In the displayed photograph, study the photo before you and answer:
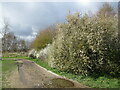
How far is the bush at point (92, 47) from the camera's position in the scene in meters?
6.76

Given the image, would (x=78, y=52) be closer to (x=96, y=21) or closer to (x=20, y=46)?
(x=96, y=21)

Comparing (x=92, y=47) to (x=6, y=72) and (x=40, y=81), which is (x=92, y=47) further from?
(x=6, y=72)

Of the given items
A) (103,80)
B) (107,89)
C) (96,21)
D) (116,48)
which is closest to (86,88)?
(107,89)

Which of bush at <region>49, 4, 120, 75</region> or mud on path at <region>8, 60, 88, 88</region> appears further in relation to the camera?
bush at <region>49, 4, 120, 75</region>

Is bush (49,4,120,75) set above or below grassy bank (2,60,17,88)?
above

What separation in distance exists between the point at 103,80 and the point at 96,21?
14.6ft

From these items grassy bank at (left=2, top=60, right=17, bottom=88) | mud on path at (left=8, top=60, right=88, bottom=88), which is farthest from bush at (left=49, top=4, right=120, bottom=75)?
grassy bank at (left=2, top=60, right=17, bottom=88)

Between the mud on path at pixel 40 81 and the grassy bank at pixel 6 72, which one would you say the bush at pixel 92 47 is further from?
the grassy bank at pixel 6 72

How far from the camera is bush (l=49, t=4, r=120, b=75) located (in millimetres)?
6755

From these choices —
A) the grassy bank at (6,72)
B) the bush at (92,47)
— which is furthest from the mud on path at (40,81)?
the bush at (92,47)

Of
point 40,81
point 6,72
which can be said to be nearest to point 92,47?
point 40,81

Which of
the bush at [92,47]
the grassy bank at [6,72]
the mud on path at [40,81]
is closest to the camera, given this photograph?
the mud on path at [40,81]

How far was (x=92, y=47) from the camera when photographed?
21.9ft

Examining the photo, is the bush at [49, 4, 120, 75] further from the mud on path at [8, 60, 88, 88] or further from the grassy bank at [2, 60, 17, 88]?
the grassy bank at [2, 60, 17, 88]
